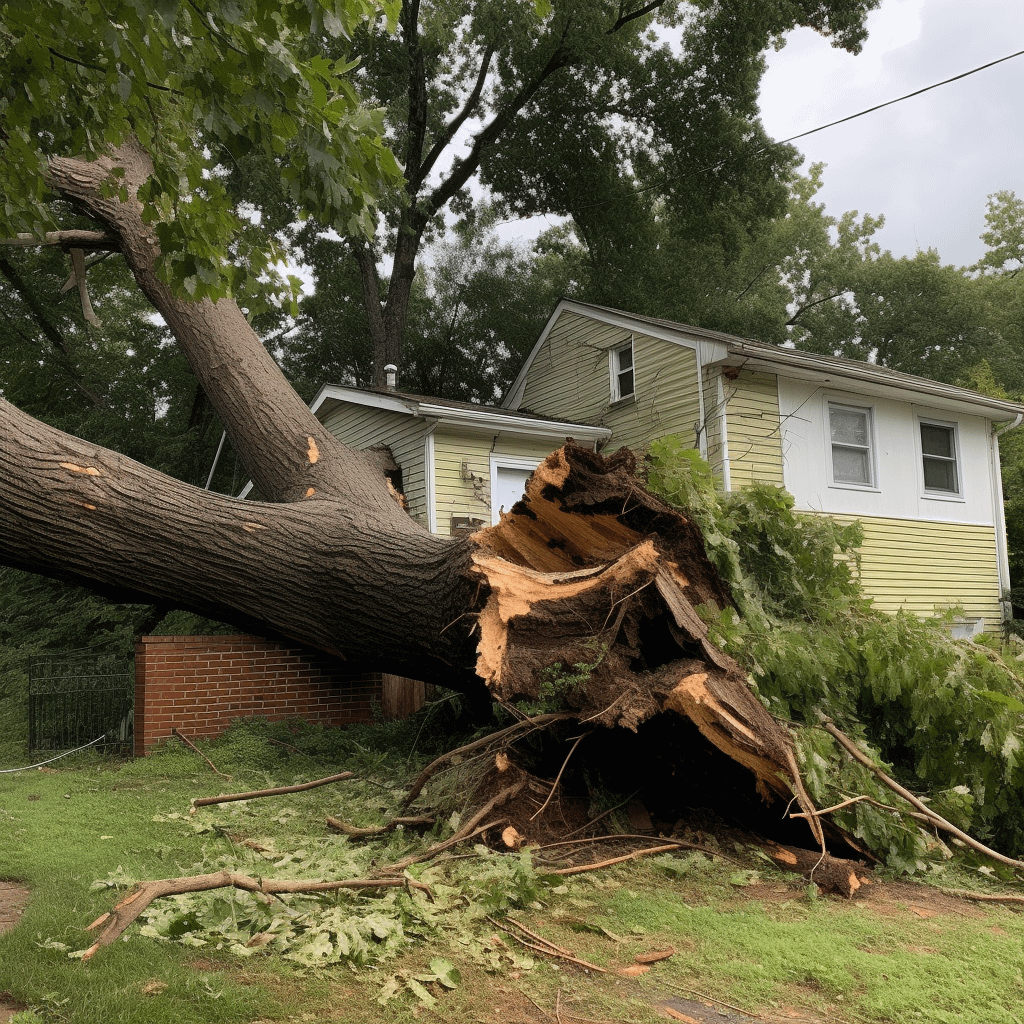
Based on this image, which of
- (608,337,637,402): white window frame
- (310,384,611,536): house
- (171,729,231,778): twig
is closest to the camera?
(171,729,231,778): twig

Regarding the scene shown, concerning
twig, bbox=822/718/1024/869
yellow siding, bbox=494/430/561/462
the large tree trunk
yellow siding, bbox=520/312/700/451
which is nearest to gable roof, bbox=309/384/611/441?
yellow siding, bbox=494/430/561/462

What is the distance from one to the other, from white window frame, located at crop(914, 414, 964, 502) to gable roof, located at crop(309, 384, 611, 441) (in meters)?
5.25

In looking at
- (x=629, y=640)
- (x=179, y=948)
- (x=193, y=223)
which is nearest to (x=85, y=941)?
(x=179, y=948)

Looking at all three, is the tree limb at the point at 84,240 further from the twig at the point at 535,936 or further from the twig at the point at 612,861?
the twig at the point at 535,936

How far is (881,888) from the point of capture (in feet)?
14.0

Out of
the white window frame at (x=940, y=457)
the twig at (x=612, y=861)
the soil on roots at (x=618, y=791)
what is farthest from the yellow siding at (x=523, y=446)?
the twig at (x=612, y=861)

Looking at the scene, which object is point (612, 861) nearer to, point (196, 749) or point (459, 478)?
point (196, 749)

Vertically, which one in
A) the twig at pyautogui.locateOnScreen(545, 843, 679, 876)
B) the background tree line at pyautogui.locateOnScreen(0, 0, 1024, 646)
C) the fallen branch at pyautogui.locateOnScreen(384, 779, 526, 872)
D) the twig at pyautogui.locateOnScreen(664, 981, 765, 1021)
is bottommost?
the twig at pyautogui.locateOnScreen(664, 981, 765, 1021)

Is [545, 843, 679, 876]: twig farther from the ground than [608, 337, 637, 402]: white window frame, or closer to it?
closer to it

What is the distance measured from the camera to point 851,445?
1390cm

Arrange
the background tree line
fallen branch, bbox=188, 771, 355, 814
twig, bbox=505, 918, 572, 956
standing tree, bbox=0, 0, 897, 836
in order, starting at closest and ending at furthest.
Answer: twig, bbox=505, 918, 572, 956 → standing tree, bbox=0, 0, 897, 836 → fallen branch, bbox=188, 771, 355, 814 → the background tree line

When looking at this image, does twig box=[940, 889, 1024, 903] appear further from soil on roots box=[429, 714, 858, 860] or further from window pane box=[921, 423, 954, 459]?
window pane box=[921, 423, 954, 459]

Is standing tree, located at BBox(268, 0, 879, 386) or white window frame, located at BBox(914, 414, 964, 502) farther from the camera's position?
standing tree, located at BBox(268, 0, 879, 386)

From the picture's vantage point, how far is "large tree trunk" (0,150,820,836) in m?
4.65
